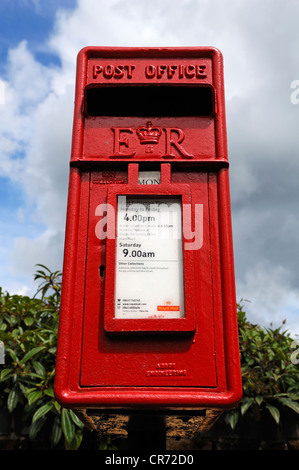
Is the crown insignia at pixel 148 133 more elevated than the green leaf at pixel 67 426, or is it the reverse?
the crown insignia at pixel 148 133

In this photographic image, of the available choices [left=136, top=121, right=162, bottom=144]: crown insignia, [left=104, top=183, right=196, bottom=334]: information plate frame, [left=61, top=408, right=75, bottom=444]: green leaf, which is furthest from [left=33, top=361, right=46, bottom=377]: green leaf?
[left=136, top=121, right=162, bottom=144]: crown insignia

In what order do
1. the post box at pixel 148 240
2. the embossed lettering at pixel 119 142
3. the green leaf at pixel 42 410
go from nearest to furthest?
the post box at pixel 148 240 → the embossed lettering at pixel 119 142 → the green leaf at pixel 42 410

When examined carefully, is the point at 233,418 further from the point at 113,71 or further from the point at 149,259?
the point at 113,71

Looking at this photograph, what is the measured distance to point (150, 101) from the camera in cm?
165

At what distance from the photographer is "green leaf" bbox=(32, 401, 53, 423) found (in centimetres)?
216

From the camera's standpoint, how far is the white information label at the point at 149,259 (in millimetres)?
1403

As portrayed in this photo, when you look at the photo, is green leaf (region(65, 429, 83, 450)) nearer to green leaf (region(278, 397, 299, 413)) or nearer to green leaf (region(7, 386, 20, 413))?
green leaf (region(7, 386, 20, 413))

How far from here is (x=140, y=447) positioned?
1.51 m

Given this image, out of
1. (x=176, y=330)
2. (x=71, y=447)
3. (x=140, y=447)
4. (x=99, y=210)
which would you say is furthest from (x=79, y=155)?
(x=71, y=447)

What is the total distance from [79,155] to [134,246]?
0.48 m

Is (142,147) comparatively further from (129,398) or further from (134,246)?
(129,398)

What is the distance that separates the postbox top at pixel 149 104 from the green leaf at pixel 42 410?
1.52 m

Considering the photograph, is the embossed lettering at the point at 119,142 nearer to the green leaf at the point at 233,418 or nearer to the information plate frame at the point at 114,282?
the information plate frame at the point at 114,282

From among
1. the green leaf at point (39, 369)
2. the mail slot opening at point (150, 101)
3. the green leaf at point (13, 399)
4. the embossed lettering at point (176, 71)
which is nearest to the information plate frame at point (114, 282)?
the mail slot opening at point (150, 101)
